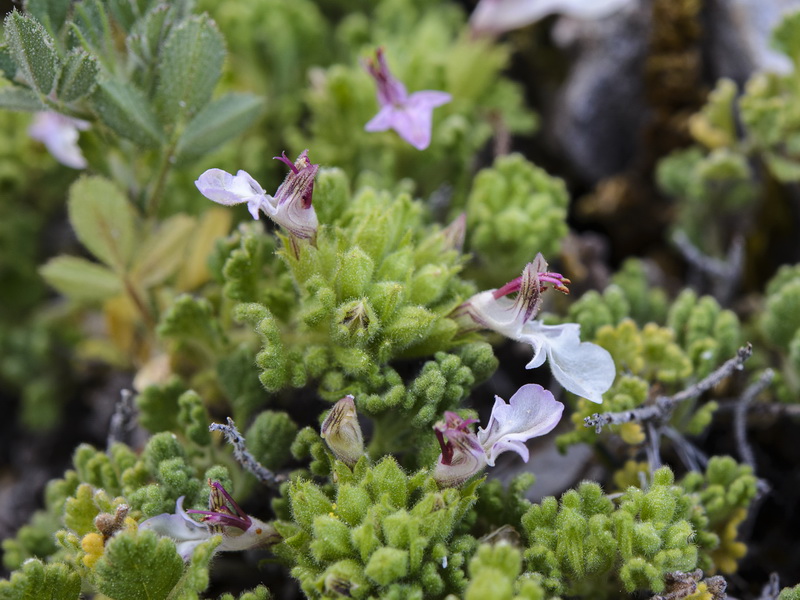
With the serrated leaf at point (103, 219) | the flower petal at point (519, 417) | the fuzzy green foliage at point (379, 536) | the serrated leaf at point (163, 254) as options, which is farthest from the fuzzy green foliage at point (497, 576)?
the serrated leaf at point (103, 219)

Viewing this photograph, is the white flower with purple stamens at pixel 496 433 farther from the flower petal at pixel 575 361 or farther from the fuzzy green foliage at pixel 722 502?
the fuzzy green foliage at pixel 722 502

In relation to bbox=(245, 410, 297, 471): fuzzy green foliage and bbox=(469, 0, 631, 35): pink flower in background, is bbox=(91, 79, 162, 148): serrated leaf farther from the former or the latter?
bbox=(469, 0, 631, 35): pink flower in background

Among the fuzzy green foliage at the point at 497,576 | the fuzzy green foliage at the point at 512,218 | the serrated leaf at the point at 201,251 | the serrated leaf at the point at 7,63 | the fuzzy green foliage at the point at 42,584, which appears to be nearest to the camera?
the fuzzy green foliage at the point at 497,576

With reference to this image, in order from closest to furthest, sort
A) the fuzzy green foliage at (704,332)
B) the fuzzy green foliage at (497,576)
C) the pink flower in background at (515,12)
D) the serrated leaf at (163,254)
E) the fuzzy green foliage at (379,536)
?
the fuzzy green foliage at (497,576) → the fuzzy green foliage at (379,536) → the fuzzy green foliage at (704,332) → the serrated leaf at (163,254) → the pink flower in background at (515,12)

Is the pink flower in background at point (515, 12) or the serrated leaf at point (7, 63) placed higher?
the serrated leaf at point (7, 63)

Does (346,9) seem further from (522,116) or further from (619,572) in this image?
(619,572)

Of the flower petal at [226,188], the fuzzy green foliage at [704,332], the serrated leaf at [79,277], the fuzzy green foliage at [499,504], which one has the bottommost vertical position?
the fuzzy green foliage at [704,332]

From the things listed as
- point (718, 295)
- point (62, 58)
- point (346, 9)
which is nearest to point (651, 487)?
point (718, 295)
